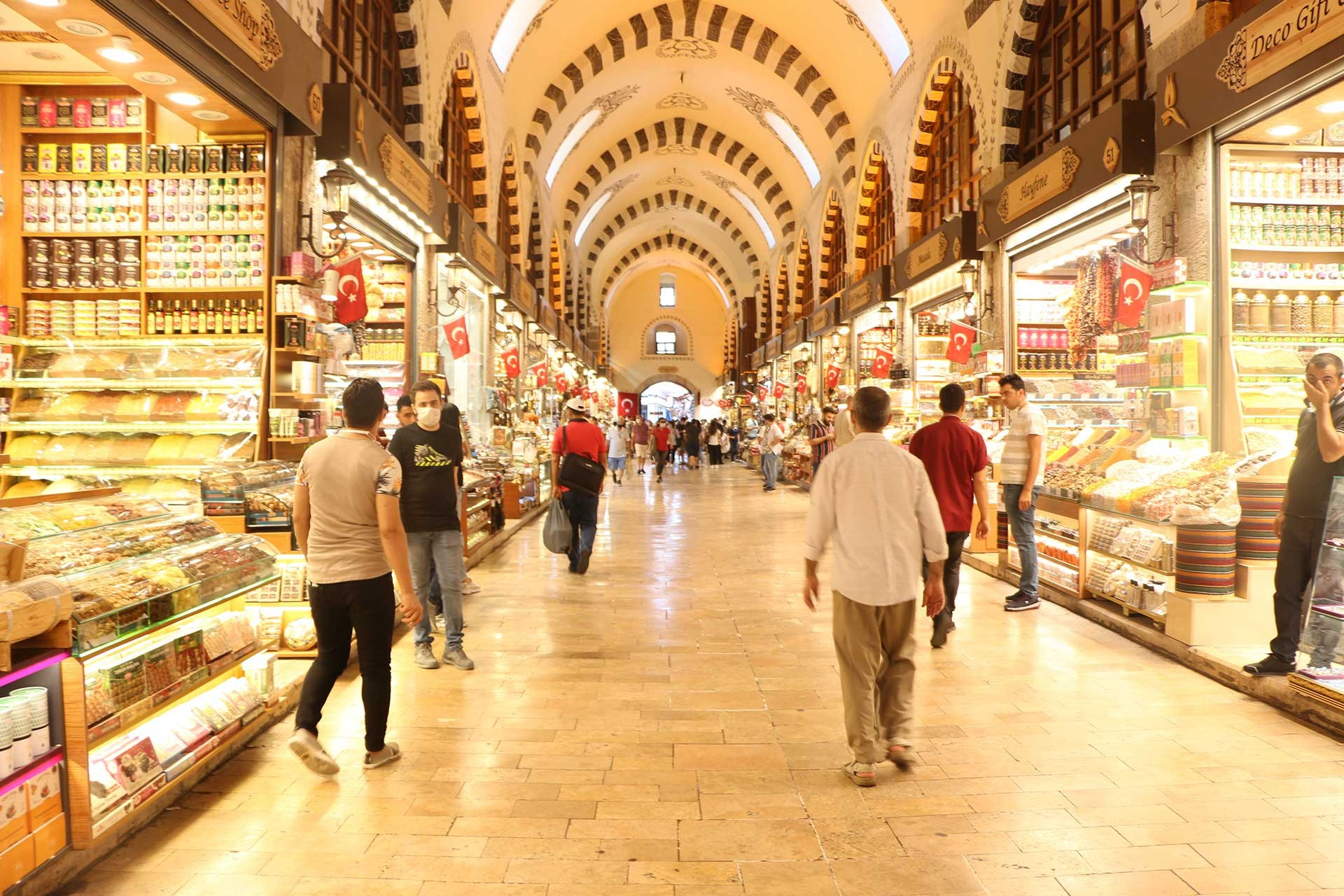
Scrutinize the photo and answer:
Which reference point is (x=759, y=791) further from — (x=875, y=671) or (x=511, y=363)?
(x=511, y=363)

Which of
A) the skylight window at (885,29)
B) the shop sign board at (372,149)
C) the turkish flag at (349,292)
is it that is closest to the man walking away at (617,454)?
the skylight window at (885,29)

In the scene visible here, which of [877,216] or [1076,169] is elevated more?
[877,216]

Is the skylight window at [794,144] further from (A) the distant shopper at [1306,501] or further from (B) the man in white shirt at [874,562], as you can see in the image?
(B) the man in white shirt at [874,562]

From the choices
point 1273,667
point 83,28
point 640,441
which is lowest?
point 1273,667

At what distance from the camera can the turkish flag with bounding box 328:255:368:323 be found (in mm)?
5289

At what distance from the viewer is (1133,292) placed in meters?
5.30

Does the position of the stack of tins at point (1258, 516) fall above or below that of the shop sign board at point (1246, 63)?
below

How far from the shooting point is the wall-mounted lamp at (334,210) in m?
5.09

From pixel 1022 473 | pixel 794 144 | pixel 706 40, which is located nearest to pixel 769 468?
pixel 794 144

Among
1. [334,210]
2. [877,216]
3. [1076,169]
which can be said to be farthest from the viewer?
[877,216]

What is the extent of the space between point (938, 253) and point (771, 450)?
618 centimetres

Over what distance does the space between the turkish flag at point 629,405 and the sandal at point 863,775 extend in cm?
3075

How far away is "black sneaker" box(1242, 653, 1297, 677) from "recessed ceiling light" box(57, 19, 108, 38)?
5231 mm

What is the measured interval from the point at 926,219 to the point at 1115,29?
445 cm
